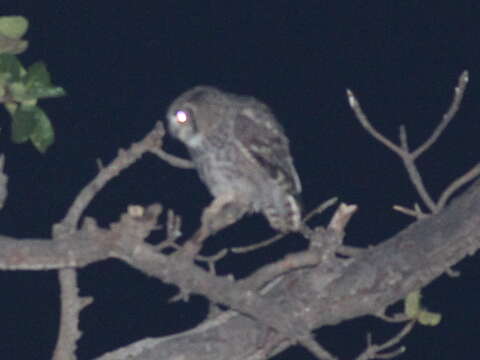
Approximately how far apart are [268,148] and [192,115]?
0.37 meters

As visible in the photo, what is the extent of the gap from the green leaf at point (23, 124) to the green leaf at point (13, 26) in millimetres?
165

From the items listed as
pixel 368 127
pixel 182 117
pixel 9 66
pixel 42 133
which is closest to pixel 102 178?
pixel 42 133

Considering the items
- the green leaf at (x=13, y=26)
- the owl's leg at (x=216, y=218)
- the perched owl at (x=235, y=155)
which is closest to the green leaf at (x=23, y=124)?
the green leaf at (x=13, y=26)

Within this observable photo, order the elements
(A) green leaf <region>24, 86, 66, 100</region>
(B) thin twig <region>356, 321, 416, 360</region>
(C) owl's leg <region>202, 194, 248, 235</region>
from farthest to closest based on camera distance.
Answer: (C) owl's leg <region>202, 194, 248, 235</region> → (B) thin twig <region>356, 321, 416, 360</region> → (A) green leaf <region>24, 86, 66, 100</region>

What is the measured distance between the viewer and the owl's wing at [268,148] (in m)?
4.18

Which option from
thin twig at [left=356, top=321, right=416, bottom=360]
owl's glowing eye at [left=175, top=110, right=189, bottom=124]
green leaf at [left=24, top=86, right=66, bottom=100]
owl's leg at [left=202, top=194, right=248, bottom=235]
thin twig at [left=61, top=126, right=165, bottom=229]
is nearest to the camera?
green leaf at [left=24, top=86, right=66, bottom=100]

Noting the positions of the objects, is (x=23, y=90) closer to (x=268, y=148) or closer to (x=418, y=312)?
(x=418, y=312)

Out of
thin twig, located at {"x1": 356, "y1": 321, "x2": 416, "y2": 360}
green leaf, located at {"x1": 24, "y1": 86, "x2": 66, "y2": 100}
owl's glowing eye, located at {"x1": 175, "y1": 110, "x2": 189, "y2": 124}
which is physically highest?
owl's glowing eye, located at {"x1": 175, "y1": 110, "x2": 189, "y2": 124}

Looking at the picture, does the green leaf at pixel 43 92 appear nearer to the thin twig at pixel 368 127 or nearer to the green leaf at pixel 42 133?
the green leaf at pixel 42 133

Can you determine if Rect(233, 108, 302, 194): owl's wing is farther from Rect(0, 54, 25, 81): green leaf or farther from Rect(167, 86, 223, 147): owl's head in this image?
Rect(0, 54, 25, 81): green leaf

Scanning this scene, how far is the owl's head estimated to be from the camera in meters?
4.16

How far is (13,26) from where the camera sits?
2127 millimetres

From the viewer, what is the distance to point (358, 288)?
2760mm

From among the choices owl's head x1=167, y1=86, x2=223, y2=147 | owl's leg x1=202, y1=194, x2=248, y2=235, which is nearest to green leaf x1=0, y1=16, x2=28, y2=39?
owl's leg x1=202, y1=194, x2=248, y2=235
